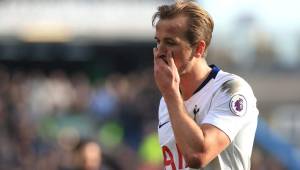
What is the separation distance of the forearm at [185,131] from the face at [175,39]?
296 mm

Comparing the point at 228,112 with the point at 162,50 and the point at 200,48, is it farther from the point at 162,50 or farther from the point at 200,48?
the point at 162,50

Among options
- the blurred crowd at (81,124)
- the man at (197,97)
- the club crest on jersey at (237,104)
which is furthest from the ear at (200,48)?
the blurred crowd at (81,124)

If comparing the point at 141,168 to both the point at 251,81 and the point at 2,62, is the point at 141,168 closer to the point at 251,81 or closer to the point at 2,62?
the point at 2,62

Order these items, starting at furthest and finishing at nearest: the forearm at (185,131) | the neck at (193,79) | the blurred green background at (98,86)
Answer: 1. the blurred green background at (98,86)
2. the neck at (193,79)
3. the forearm at (185,131)

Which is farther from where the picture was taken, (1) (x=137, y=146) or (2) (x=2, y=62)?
(2) (x=2, y=62)

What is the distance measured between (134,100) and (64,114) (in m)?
1.17

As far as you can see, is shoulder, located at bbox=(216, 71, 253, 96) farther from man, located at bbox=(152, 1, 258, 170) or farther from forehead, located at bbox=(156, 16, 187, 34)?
forehead, located at bbox=(156, 16, 187, 34)

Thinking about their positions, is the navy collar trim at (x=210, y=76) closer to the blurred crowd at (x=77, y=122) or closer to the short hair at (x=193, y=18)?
the short hair at (x=193, y=18)

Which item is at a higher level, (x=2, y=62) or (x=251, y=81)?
(x=2, y=62)

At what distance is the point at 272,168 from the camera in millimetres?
12422

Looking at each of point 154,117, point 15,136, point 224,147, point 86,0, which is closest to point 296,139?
point 86,0

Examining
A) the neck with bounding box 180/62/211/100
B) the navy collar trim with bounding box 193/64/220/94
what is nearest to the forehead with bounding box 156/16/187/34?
the neck with bounding box 180/62/211/100

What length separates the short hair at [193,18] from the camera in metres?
5.59

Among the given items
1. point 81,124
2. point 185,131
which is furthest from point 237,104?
point 81,124
